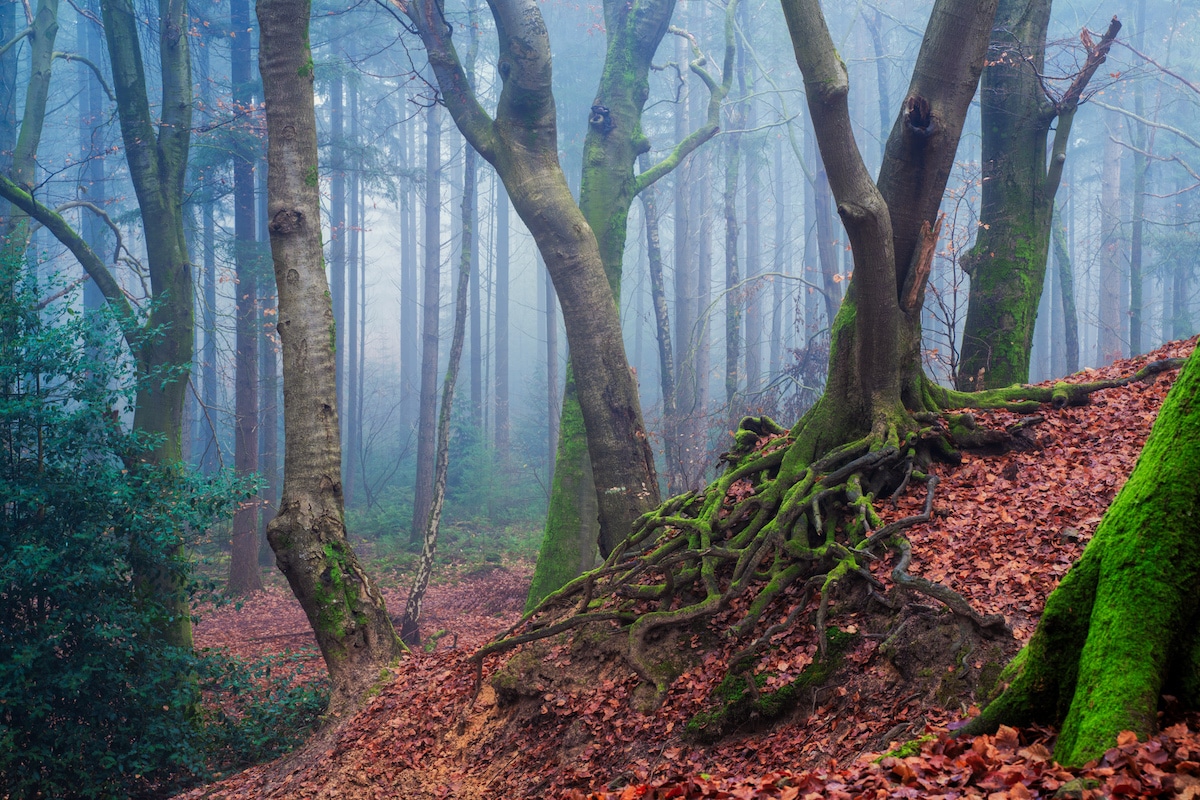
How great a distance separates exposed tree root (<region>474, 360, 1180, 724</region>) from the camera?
16.5 ft

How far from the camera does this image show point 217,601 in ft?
27.6

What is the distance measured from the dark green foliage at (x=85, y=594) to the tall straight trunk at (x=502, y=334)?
19.2 metres

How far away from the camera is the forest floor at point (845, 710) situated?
9.07 ft

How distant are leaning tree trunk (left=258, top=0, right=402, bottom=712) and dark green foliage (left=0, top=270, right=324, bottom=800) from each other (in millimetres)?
2078

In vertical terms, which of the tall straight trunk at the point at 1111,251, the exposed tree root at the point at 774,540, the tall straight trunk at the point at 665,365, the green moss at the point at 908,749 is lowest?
the green moss at the point at 908,749

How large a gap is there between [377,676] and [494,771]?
6.03 feet

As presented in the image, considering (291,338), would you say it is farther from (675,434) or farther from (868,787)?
(675,434)

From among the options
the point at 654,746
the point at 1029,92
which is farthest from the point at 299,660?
the point at 1029,92

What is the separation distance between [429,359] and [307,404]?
1478 cm

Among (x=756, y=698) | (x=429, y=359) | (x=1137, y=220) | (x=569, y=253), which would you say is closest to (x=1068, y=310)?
(x=1137, y=220)

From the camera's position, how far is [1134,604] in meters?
2.58

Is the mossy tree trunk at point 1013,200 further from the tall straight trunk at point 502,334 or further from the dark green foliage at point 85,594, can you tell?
the tall straight trunk at point 502,334

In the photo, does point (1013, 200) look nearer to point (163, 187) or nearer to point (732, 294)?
point (163, 187)

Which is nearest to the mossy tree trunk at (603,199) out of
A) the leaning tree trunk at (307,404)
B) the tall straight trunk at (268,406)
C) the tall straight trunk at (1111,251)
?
the leaning tree trunk at (307,404)
